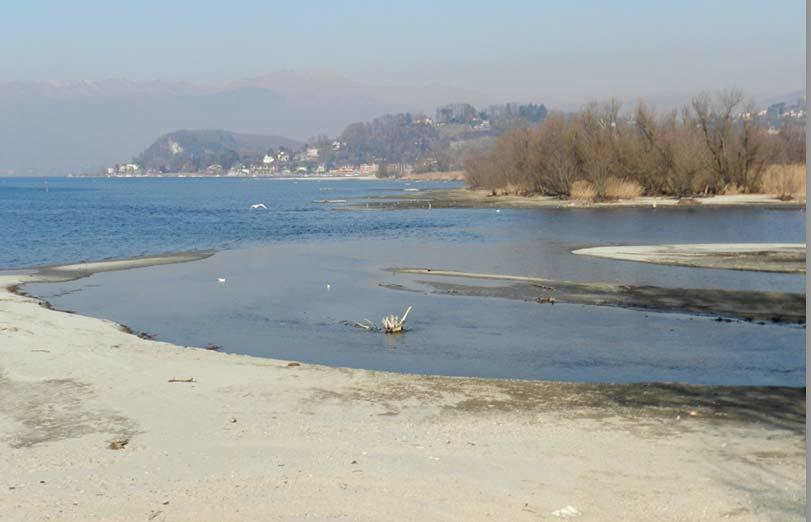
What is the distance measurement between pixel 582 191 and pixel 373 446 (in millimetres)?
88387

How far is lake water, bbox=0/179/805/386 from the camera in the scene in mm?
19641

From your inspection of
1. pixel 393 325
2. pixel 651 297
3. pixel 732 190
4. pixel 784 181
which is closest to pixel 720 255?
pixel 651 297

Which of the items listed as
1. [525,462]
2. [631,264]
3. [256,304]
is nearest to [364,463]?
[525,462]

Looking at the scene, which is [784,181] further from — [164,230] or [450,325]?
[450,325]

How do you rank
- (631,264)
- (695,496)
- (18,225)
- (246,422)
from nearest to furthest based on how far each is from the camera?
(695,496), (246,422), (631,264), (18,225)

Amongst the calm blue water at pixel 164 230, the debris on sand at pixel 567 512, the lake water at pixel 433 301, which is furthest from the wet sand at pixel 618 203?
the debris on sand at pixel 567 512

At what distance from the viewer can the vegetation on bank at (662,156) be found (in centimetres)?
9831

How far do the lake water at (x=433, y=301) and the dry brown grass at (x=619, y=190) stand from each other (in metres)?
29.6

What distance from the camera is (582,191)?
98.3m

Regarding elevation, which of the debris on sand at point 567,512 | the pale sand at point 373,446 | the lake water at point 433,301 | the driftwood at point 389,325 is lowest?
the lake water at point 433,301

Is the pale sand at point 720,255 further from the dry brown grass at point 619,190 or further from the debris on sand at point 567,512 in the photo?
the dry brown grass at point 619,190

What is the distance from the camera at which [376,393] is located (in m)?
15.7

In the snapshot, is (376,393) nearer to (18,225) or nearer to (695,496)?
(695,496)

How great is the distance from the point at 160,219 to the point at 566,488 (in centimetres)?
7634
